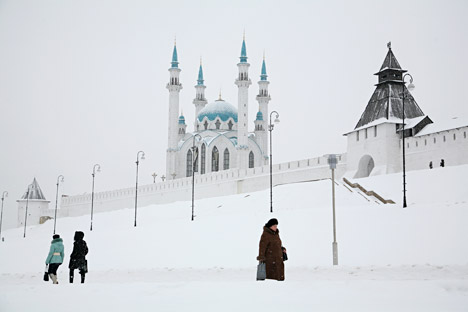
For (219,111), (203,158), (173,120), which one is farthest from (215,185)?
(219,111)

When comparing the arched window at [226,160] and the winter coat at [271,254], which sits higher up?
the arched window at [226,160]

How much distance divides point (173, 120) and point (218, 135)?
6.89 metres

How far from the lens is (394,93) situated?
4609 cm

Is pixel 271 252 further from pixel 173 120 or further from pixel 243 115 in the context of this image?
pixel 173 120

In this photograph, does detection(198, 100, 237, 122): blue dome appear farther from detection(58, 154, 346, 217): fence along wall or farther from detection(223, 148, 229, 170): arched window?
detection(58, 154, 346, 217): fence along wall

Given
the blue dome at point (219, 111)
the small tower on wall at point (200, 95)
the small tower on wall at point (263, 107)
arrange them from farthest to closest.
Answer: the small tower on wall at point (200, 95)
the blue dome at point (219, 111)
the small tower on wall at point (263, 107)

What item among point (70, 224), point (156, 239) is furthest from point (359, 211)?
point (70, 224)

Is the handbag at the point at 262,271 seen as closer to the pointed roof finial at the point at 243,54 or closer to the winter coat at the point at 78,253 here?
the winter coat at the point at 78,253

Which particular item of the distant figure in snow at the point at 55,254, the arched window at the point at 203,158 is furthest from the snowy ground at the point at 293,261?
the arched window at the point at 203,158

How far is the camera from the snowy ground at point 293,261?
9.06m

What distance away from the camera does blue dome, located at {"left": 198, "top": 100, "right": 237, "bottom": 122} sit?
80294 mm

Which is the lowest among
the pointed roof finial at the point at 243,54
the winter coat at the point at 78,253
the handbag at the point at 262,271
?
the handbag at the point at 262,271

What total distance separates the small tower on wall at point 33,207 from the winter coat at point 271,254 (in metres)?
Result: 71.5

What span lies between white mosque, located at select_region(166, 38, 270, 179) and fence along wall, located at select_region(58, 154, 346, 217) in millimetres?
6808
